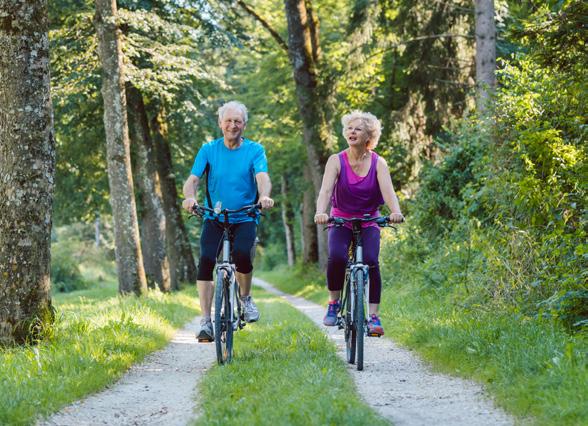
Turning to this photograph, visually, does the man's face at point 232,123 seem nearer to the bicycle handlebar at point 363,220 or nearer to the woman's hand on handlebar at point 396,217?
the bicycle handlebar at point 363,220

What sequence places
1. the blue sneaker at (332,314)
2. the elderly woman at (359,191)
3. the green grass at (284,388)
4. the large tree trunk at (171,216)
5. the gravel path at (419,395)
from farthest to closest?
1. the large tree trunk at (171,216)
2. the blue sneaker at (332,314)
3. the elderly woman at (359,191)
4. the gravel path at (419,395)
5. the green grass at (284,388)

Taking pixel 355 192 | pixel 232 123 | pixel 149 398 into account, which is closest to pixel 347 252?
pixel 355 192

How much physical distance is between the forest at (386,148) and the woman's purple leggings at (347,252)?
0.92m

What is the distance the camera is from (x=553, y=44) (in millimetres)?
7133

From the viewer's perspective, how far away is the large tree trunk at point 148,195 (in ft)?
63.3

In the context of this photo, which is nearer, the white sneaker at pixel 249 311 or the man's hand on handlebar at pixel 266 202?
the man's hand on handlebar at pixel 266 202

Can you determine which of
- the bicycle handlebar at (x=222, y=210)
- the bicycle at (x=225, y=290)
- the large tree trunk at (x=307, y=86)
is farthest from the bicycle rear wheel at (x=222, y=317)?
the large tree trunk at (x=307, y=86)

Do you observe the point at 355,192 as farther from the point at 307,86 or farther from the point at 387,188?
the point at 307,86

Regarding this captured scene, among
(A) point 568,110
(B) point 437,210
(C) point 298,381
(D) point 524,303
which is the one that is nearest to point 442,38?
(B) point 437,210

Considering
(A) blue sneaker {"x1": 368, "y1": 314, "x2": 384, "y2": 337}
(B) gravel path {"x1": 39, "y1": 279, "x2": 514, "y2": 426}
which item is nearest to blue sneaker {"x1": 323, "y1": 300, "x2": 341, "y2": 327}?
(A) blue sneaker {"x1": 368, "y1": 314, "x2": 384, "y2": 337}

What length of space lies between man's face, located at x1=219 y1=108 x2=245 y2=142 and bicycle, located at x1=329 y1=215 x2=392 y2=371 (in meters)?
1.32

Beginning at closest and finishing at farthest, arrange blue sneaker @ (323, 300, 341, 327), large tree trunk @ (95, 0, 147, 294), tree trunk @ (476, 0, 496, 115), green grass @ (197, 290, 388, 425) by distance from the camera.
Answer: green grass @ (197, 290, 388, 425) < blue sneaker @ (323, 300, 341, 327) < tree trunk @ (476, 0, 496, 115) < large tree trunk @ (95, 0, 147, 294)

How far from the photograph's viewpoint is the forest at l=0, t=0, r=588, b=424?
716 centimetres

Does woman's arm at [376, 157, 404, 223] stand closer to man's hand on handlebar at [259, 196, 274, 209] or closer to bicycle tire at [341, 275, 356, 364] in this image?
bicycle tire at [341, 275, 356, 364]
